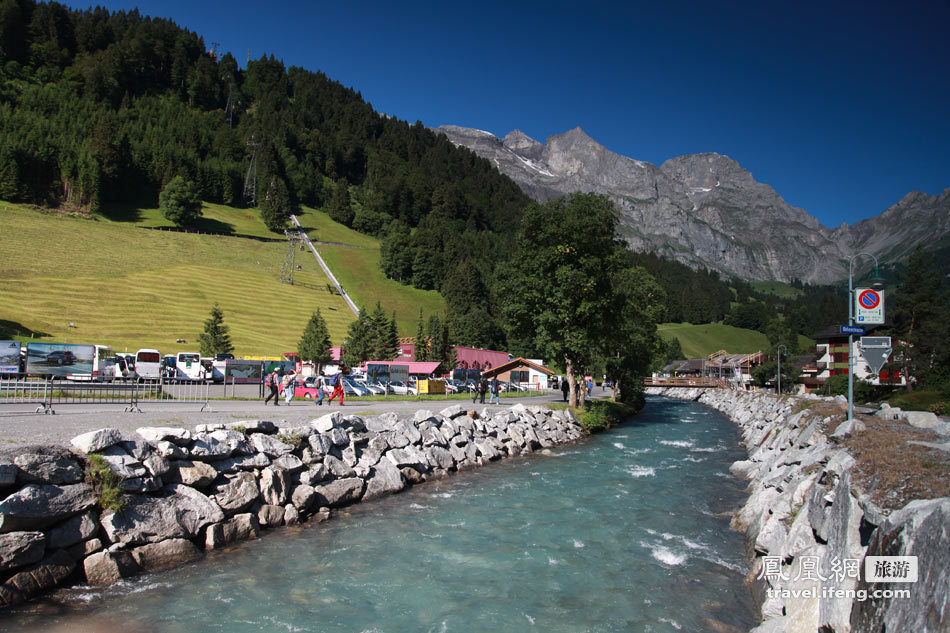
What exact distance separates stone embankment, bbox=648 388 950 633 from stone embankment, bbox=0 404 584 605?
33.2 ft

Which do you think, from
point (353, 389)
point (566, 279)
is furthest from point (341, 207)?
point (566, 279)

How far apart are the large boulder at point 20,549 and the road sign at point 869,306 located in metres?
21.4

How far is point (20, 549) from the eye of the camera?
8219 mm

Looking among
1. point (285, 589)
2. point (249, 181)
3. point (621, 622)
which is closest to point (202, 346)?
point (285, 589)

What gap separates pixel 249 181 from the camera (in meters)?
165

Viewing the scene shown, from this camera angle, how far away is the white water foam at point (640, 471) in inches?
749

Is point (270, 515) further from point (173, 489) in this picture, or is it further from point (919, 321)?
point (919, 321)

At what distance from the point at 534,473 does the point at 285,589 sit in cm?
1190

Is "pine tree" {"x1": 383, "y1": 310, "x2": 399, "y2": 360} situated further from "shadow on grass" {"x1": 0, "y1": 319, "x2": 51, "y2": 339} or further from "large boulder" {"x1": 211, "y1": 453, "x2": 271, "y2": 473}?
"large boulder" {"x1": 211, "y1": 453, "x2": 271, "y2": 473}

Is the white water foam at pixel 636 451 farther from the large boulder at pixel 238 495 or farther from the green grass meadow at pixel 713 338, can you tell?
the green grass meadow at pixel 713 338

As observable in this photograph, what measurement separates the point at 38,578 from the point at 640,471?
58.0 feet

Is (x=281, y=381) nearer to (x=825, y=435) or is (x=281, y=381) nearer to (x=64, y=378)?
(x=825, y=435)

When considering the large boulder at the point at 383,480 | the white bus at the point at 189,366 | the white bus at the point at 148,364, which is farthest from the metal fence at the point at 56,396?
the white bus at the point at 189,366

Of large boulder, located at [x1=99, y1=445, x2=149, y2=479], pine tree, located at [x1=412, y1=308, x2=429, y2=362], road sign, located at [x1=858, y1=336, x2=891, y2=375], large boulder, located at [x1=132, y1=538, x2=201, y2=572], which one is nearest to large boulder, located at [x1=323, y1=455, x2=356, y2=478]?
large boulder, located at [x1=132, y1=538, x2=201, y2=572]
